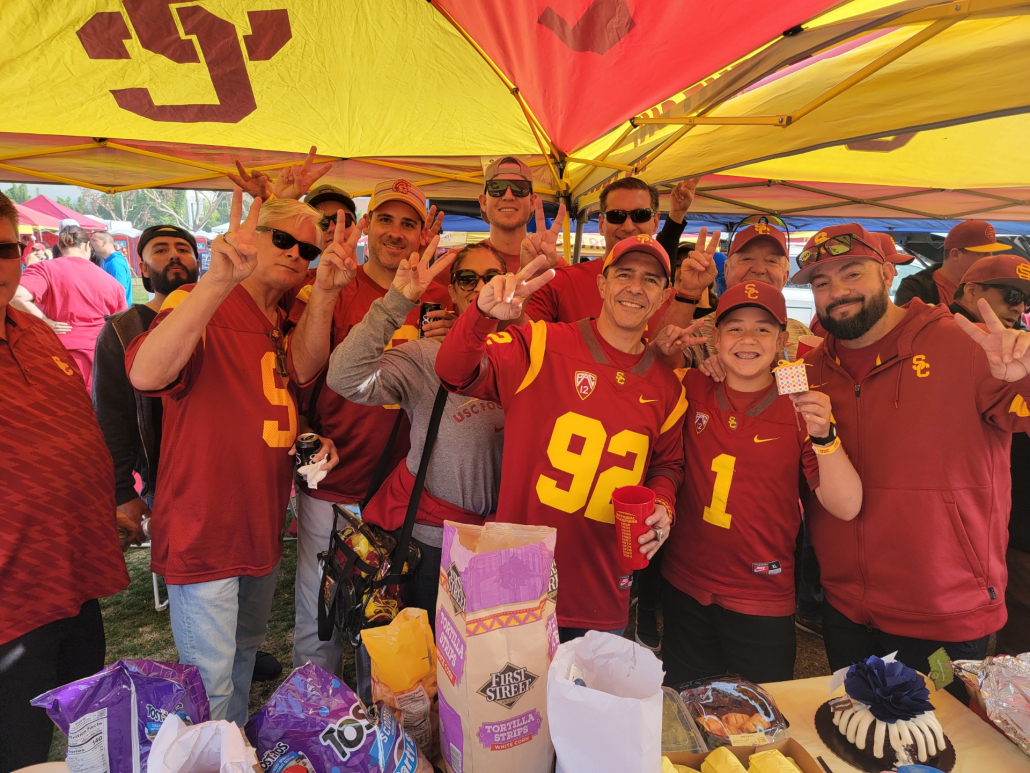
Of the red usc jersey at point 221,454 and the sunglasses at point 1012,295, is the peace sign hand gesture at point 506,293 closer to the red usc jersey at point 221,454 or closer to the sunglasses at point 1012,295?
the red usc jersey at point 221,454

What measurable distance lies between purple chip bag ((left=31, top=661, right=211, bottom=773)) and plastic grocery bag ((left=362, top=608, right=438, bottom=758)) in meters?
0.40

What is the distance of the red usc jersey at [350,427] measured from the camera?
8.44 ft

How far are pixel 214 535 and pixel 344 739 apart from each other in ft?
4.37

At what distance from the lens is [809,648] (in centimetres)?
377

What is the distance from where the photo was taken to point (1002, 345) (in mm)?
1727

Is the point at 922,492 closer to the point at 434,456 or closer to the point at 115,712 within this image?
the point at 434,456

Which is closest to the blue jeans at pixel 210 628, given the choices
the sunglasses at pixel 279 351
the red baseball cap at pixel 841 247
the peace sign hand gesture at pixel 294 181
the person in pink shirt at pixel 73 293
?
the sunglasses at pixel 279 351

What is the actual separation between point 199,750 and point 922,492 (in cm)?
227

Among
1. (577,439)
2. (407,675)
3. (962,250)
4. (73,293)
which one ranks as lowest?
(407,675)

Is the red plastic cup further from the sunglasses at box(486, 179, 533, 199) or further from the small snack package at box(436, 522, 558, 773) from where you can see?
the sunglasses at box(486, 179, 533, 199)

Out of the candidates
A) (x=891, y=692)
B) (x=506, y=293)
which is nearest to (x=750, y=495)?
(x=891, y=692)

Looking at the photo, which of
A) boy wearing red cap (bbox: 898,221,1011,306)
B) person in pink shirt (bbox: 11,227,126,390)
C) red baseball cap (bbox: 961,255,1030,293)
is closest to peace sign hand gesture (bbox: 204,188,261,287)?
red baseball cap (bbox: 961,255,1030,293)

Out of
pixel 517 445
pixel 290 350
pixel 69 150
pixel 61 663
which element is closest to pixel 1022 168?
pixel 517 445

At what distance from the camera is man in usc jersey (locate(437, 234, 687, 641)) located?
6.47ft
